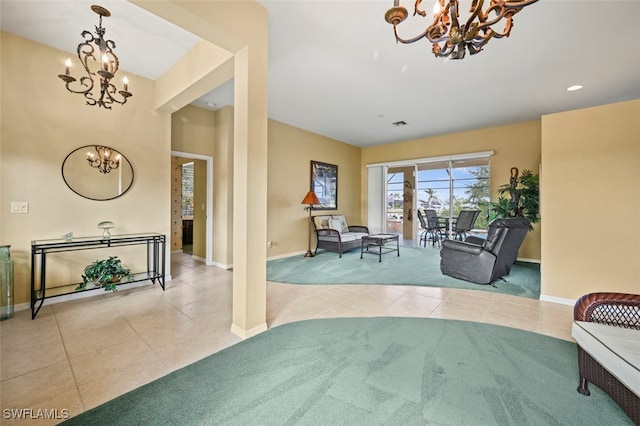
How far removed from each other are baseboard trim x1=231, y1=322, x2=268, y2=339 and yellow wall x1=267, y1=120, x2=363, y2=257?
10.4ft

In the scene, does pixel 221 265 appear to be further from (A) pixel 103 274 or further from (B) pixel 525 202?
(B) pixel 525 202

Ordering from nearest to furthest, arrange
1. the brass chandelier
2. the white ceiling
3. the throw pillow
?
the brass chandelier, the white ceiling, the throw pillow

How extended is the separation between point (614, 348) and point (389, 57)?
10.8 feet

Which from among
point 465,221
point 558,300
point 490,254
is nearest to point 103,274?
point 490,254

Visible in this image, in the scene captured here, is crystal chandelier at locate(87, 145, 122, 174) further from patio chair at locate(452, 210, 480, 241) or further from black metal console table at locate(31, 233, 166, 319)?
patio chair at locate(452, 210, 480, 241)

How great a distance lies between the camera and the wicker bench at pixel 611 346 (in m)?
1.26

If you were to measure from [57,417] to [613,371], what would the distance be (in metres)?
2.95

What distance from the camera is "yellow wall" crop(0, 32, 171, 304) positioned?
2797 mm

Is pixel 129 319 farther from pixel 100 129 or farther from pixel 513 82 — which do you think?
pixel 513 82

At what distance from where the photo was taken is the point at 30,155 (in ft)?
9.54

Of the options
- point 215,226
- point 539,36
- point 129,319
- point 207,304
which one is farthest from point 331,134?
point 129,319

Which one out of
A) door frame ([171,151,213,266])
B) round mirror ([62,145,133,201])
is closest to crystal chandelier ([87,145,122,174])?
round mirror ([62,145,133,201])

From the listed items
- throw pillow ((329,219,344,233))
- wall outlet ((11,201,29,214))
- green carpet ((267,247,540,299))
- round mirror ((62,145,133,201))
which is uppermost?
round mirror ((62,145,133,201))

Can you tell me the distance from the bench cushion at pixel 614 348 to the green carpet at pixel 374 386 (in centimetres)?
35
